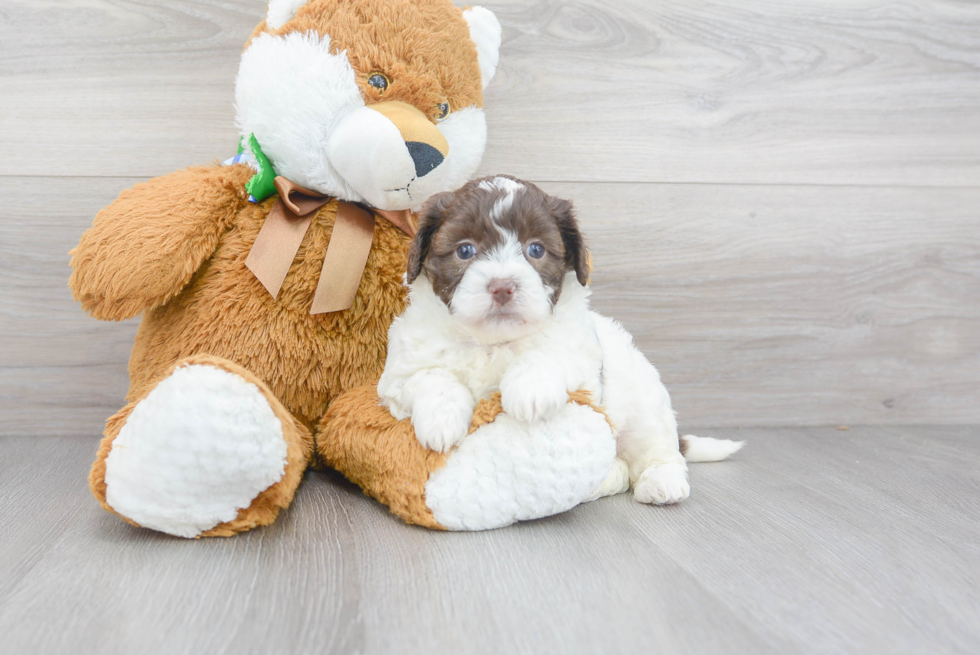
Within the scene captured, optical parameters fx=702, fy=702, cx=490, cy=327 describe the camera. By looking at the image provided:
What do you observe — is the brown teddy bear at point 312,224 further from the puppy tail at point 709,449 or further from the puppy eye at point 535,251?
the puppy tail at point 709,449

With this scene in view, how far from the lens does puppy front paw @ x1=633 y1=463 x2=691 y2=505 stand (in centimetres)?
126

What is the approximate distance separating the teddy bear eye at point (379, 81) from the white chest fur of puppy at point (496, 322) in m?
0.25

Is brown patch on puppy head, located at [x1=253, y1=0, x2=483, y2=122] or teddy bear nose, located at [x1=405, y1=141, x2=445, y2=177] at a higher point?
brown patch on puppy head, located at [x1=253, y1=0, x2=483, y2=122]

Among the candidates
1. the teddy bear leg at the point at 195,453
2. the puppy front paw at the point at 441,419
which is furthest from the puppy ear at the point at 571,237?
the teddy bear leg at the point at 195,453

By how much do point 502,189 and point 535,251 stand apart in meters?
0.11

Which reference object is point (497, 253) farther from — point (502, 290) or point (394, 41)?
point (394, 41)

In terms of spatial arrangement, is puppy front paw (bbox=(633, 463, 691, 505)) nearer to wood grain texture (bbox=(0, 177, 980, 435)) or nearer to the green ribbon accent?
wood grain texture (bbox=(0, 177, 980, 435))

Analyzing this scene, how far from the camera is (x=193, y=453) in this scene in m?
0.98

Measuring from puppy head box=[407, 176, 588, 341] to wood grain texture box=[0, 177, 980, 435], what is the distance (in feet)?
2.13

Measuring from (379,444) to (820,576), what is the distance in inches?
26.9

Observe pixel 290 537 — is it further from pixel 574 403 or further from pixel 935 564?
pixel 935 564

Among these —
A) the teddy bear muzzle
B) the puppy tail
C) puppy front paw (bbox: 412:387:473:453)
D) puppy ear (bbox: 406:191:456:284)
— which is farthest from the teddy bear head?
the puppy tail

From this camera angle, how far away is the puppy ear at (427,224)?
1145 mm

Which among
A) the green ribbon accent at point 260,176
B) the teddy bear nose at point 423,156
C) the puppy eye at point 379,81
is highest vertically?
the puppy eye at point 379,81
